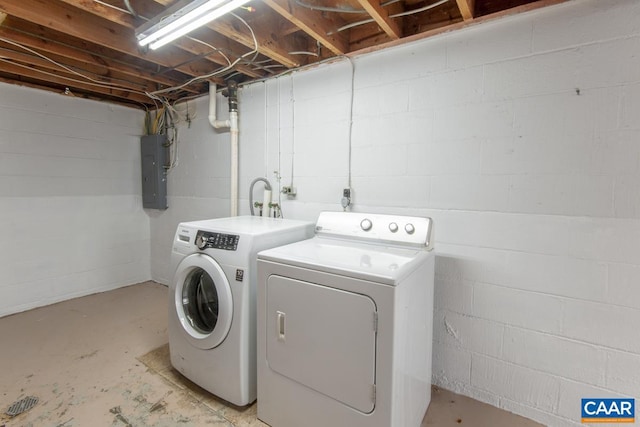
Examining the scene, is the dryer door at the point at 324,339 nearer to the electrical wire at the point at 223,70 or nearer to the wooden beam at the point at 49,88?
the electrical wire at the point at 223,70

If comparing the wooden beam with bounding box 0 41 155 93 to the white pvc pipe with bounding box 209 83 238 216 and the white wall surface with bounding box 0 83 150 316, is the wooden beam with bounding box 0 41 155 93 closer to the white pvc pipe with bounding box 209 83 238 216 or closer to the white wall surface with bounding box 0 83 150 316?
the white wall surface with bounding box 0 83 150 316

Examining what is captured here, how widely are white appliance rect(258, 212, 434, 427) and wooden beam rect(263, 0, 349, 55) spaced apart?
121 cm

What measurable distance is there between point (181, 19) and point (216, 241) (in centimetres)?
119

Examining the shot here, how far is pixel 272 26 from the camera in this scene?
207 cm

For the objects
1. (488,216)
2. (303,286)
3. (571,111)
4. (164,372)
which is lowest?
(164,372)

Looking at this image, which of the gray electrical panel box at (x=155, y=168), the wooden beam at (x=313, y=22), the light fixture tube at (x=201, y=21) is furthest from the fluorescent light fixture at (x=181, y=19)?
the gray electrical panel box at (x=155, y=168)

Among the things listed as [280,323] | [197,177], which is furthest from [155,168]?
[280,323]

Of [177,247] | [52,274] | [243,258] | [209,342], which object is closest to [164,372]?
[209,342]

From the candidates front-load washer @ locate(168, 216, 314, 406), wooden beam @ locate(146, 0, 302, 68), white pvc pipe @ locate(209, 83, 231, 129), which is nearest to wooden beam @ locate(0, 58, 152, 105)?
white pvc pipe @ locate(209, 83, 231, 129)

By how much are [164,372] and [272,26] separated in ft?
7.99

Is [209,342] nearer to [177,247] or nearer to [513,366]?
[177,247]

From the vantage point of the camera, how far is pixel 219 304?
1690 mm

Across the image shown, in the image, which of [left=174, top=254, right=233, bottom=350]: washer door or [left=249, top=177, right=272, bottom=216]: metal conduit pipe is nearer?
[left=174, top=254, right=233, bottom=350]: washer door

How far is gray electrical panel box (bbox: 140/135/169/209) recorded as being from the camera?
137 inches
